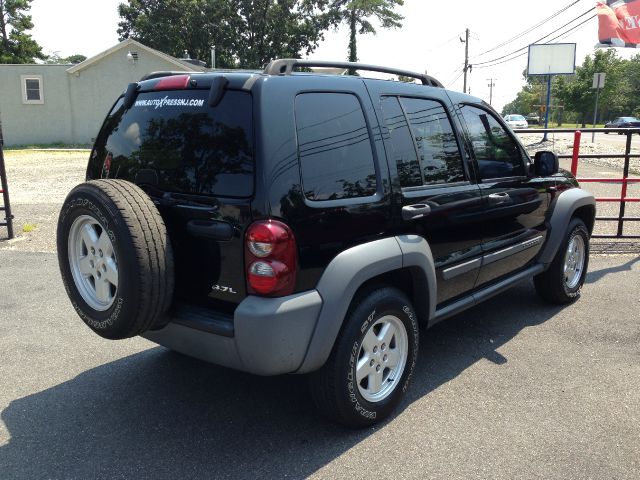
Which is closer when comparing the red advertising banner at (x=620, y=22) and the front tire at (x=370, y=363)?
the front tire at (x=370, y=363)

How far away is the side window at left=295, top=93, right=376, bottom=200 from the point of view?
2.85 m

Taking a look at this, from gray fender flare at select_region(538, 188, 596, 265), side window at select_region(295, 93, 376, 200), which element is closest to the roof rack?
side window at select_region(295, 93, 376, 200)

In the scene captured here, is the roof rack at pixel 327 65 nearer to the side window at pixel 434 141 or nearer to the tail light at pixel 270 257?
the side window at pixel 434 141

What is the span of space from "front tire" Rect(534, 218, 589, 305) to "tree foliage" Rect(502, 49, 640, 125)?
48.6 m

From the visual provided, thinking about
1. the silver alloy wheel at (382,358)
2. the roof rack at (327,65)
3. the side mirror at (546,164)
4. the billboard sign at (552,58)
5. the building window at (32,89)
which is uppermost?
the billboard sign at (552,58)

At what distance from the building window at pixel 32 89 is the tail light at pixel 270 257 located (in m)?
31.4

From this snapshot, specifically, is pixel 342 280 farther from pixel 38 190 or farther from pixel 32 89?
pixel 32 89

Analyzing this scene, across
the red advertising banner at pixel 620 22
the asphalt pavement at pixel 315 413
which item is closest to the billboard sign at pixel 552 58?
the red advertising banner at pixel 620 22

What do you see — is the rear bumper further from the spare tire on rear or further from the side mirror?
the side mirror

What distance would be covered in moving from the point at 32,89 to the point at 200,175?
31.4 m

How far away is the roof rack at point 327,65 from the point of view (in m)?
2.96

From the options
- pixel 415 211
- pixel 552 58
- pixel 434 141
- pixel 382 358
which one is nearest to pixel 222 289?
pixel 382 358

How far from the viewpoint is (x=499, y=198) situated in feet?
13.5

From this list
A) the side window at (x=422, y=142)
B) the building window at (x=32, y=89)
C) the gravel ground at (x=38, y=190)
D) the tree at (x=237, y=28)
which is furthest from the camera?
the tree at (x=237, y=28)
